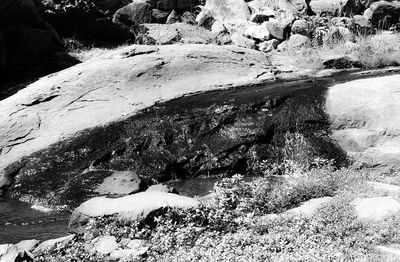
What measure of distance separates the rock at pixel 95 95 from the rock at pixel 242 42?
9.34ft

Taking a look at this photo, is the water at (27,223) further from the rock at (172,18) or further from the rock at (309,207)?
the rock at (172,18)

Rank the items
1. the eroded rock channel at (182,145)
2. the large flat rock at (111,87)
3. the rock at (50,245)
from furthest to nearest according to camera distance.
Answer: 1. the large flat rock at (111,87)
2. the eroded rock channel at (182,145)
3. the rock at (50,245)

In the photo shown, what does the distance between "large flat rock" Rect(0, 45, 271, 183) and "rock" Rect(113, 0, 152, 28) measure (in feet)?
21.7

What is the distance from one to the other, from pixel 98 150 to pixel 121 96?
2242 millimetres

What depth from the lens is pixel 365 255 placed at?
5.82 m

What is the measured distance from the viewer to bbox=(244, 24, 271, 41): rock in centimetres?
1905

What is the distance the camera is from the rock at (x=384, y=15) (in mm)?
19625

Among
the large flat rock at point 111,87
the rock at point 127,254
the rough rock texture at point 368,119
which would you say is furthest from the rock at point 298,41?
the rock at point 127,254

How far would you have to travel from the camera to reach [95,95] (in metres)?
13.5

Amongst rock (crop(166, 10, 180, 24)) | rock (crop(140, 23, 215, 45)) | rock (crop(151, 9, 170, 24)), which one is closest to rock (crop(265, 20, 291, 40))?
rock (crop(140, 23, 215, 45))

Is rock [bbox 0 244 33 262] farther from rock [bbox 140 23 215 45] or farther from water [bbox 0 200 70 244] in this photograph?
rock [bbox 140 23 215 45]

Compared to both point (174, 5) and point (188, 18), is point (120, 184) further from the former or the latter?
point (174, 5)

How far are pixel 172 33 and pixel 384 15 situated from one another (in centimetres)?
790

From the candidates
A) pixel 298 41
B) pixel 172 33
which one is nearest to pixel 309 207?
pixel 298 41
